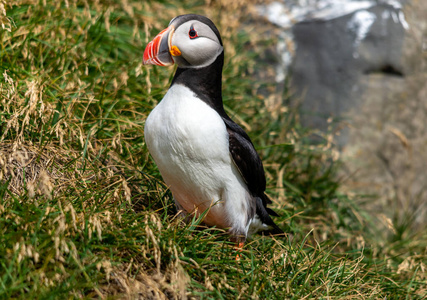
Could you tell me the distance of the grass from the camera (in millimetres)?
2455

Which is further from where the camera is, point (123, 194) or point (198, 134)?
point (123, 194)

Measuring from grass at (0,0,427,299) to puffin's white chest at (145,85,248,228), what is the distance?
200 mm

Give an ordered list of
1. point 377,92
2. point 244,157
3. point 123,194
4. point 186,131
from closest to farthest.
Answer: point 186,131
point 244,157
point 123,194
point 377,92

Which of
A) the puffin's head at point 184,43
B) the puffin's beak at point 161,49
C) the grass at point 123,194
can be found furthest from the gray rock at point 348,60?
the puffin's beak at point 161,49

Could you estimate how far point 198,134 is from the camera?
2.80 m

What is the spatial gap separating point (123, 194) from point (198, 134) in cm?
79

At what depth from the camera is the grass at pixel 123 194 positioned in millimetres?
2455

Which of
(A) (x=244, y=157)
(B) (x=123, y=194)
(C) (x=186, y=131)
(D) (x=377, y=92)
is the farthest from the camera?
(D) (x=377, y=92)

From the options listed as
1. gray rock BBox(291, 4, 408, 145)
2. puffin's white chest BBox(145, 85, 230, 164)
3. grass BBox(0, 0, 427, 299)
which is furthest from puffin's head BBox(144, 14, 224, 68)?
gray rock BBox(291, 4, 408, 145)

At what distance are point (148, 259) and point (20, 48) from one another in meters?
2.15

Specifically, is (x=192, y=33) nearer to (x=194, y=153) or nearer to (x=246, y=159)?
(x=194, y=153)

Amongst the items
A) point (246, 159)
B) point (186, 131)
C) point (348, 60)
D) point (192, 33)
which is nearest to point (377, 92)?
point (348, 60)

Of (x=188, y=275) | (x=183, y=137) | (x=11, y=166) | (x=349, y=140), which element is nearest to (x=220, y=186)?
(x=183, y=137)

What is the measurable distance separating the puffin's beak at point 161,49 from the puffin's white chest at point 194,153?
0.18 metres
